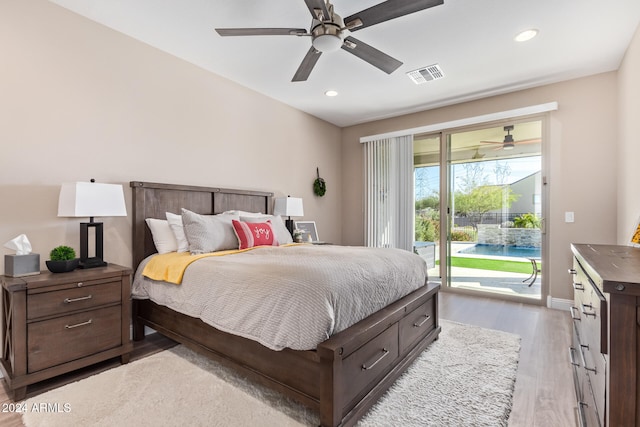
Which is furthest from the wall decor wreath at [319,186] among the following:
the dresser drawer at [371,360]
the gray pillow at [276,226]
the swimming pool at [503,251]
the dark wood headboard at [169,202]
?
the dresser drawer at [371,360]

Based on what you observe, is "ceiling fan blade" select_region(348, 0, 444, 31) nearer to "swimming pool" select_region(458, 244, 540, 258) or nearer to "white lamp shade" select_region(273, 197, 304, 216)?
"white lamp shade" select_region(273, 197, 304, 216)

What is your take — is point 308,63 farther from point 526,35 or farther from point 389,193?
point 389,193

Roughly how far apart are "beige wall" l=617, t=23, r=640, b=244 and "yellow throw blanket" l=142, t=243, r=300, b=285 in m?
3.51

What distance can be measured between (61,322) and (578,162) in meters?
5.11

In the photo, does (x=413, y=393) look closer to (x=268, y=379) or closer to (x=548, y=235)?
(x=268, y=379)

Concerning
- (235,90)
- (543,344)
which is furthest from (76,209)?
(543,344)

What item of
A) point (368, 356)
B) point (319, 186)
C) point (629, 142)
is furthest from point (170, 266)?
point (629, 142)

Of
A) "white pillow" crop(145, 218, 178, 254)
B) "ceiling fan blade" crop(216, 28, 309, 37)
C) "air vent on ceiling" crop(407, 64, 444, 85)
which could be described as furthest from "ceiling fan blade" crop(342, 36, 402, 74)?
"white pillow" crop(145, 218, 178, 254)

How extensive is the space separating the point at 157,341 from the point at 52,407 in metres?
0.97

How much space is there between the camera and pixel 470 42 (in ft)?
9.34

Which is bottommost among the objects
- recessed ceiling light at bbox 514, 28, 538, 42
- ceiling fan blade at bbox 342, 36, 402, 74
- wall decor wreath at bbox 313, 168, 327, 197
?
wall decor wreath at bbox 313, 168, 327, 197

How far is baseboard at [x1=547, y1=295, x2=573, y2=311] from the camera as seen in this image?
11.8ft

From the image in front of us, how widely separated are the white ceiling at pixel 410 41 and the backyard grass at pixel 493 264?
7.38 feet

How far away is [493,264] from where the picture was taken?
4203 mm
